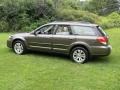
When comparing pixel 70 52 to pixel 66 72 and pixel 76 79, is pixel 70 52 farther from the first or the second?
pixel 76 79

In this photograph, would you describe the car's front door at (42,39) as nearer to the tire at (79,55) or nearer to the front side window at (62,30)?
the front side window at (62,30)

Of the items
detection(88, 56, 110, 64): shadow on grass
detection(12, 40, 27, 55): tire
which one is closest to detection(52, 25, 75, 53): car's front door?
detection(88, 56, 110, 64): shadow on grass

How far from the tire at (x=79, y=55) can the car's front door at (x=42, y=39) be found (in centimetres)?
109

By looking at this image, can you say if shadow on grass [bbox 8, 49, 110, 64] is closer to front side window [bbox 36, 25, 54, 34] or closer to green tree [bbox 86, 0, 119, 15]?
front side window [bbox 36, 25, 54, 34]

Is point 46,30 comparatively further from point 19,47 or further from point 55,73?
point 55,73

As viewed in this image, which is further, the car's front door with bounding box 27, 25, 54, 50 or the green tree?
the green tree

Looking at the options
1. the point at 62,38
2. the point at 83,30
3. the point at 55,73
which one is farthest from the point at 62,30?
the point at 55,73

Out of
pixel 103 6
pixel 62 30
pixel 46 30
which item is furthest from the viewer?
pixel 103 6

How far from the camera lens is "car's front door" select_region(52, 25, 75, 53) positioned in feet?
34.2

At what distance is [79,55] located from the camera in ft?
33.9

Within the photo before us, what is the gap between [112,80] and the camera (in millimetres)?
8109

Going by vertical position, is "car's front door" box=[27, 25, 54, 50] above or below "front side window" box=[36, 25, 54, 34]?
below

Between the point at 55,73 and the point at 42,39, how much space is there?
259cm

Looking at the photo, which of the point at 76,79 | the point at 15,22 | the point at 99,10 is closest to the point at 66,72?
the point at 76,79
